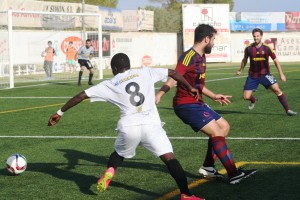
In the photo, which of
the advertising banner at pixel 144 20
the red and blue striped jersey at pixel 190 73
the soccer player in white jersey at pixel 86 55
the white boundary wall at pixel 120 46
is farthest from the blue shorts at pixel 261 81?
the advertising banner at pixel 144 20

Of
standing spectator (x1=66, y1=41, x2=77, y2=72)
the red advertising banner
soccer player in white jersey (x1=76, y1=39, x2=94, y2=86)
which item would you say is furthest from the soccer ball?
the red advertising banner

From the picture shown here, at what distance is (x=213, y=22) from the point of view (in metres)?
55.1

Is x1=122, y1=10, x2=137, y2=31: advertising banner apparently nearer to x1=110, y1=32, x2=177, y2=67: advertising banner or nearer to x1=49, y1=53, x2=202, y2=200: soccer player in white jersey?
x1=110, y1=32, x2=177, y2=67: advertising banner

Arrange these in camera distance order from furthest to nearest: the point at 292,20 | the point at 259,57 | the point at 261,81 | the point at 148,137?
the point at 292,20 < the point at 261,81 < the point at 259,57 < the point at 148,137

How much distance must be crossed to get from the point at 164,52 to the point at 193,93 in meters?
46.6

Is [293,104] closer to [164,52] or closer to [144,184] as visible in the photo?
[144,184]

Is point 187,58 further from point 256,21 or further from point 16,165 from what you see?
point 256,21

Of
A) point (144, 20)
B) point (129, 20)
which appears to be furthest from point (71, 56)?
point (144, 20)

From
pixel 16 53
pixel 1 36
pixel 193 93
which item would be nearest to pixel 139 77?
pixel 193 93

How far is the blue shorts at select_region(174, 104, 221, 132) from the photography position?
826 cm

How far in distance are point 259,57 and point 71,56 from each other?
24381 millimetres

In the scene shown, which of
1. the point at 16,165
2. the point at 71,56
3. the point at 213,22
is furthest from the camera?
the point at 213,22

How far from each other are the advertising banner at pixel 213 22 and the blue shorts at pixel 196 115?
45540 millimetres

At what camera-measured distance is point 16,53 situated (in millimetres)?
36750
